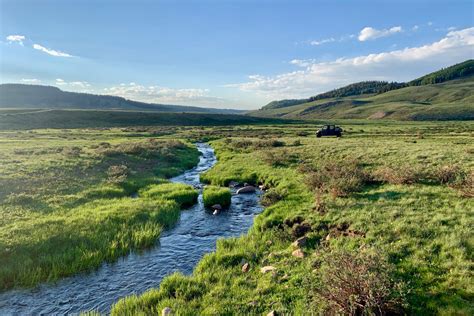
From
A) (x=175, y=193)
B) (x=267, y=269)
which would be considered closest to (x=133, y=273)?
(x=267, y=269)

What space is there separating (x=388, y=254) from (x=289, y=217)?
6074 millimetres

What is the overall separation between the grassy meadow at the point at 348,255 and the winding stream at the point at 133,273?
119 centimetres

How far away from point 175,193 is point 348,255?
16.4 meters

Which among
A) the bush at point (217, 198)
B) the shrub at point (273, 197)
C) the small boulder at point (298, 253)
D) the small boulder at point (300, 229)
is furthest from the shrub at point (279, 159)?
the small boulder at point (298, 253)

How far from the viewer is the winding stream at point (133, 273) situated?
1008cm

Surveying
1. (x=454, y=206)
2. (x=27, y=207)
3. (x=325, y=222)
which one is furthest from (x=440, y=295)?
(x=27, y=207)

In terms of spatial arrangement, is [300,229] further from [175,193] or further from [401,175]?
[175,193]

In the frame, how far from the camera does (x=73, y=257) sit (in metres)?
12.9

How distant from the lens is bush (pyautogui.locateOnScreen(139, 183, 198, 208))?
22.3 meters

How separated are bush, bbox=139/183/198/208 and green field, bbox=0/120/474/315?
9 centimetres

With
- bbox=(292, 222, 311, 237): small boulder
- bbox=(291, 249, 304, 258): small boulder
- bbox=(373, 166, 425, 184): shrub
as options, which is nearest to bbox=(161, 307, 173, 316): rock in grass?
bbox=(291, 249, 304, 258): small boulder

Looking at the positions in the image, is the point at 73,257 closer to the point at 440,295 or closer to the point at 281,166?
the point at 440,295

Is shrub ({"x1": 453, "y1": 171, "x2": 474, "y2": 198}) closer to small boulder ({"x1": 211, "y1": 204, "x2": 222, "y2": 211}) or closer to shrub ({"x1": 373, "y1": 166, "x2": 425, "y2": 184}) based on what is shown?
shrub ({"x1": 373, "y1": 166, "x2": 425, "y2": 184})

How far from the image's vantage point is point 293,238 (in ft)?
46.1
